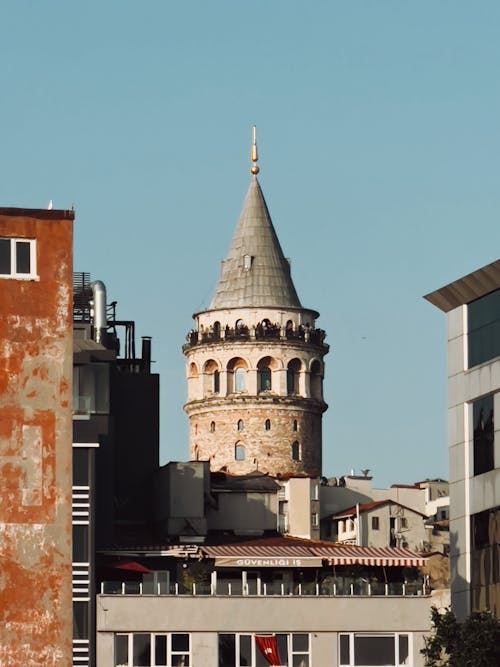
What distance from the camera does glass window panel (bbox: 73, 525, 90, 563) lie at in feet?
268

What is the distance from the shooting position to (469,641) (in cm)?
6500

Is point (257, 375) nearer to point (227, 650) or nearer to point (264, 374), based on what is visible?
point (264, 374)

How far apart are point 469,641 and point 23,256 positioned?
593 inches

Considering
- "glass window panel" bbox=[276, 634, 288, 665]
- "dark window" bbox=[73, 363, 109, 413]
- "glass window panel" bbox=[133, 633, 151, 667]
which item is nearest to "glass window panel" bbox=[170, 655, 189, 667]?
"glass window panel" bbox=[133, 633, 151, 667]

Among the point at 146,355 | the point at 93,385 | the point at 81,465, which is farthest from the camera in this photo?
the point at 146,355

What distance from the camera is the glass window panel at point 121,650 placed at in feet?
257

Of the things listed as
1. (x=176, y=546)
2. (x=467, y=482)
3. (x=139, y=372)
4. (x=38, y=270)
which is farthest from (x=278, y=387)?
(x=38, y=270)

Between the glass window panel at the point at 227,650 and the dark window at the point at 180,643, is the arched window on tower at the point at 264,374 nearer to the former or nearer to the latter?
the glass window panel at the point at 227,650

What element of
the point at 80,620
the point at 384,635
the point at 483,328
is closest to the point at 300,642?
the point at 384,635

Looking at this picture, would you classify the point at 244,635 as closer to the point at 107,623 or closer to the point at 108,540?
the point at 107,623

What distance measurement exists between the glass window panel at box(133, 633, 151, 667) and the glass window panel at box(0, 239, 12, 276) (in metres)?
18.0

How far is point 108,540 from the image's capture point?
90688 mm

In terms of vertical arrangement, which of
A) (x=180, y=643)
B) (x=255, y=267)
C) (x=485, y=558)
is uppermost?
(x=255, y=267)

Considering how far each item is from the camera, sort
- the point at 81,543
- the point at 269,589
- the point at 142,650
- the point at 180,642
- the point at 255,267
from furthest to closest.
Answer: the point at 255,267 → the point at 81,543 → the point at 269,589 → the point at 180,642 → the point at 142,650
